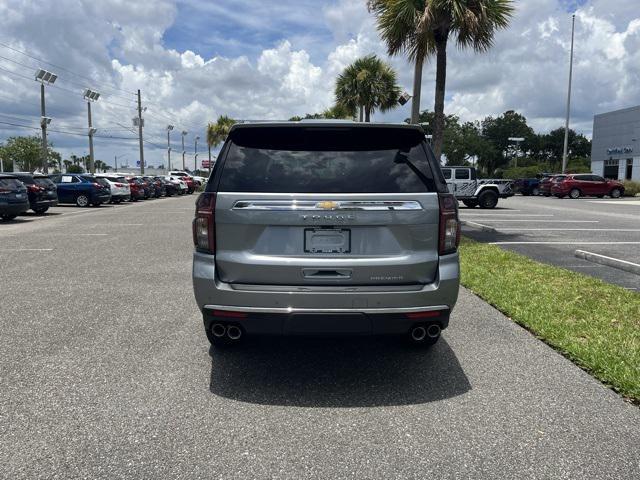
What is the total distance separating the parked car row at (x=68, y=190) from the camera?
1745 centimetres

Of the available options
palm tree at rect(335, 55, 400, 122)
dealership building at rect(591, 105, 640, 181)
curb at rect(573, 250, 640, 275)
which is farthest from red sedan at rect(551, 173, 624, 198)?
curb at rect(573, 250, 640, 275)

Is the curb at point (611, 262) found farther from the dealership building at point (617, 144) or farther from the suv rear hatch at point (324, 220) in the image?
the dealership building at point (617, 144)

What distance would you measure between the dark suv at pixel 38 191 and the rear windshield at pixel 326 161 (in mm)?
18658

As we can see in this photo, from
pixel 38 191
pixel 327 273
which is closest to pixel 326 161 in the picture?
pixel 327 273

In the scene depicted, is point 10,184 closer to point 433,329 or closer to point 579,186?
point 433,329

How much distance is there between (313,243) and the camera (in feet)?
12.2

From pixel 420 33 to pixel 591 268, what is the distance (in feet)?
24.7

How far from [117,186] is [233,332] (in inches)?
1084

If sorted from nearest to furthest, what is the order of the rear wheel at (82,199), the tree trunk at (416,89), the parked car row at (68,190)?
the tree trunk at (416,89)
the parked car row at (68,190)
the rear wheel at (82,199)

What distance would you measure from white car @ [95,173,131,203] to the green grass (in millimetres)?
23796

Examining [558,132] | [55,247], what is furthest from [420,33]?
[558,132]

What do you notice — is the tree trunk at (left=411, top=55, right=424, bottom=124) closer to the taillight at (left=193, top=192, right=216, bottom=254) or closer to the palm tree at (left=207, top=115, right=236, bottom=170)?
the taillight at (left=193, top=192, right=216, bottom=254)

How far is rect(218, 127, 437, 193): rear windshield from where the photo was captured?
12.4 ft

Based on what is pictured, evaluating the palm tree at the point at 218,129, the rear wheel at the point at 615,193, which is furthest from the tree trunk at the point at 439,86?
the palm tree at the point at 218,129
